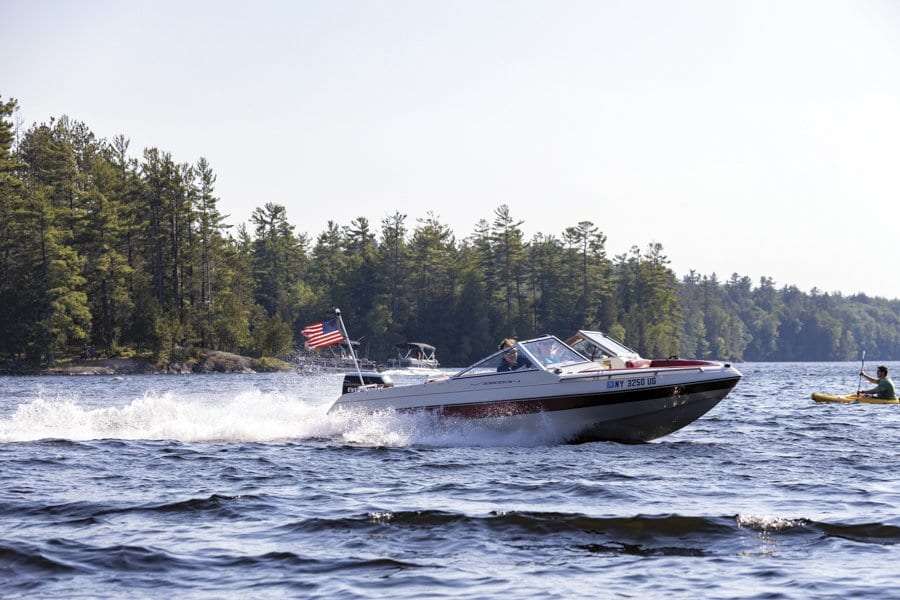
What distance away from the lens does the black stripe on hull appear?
17.6m

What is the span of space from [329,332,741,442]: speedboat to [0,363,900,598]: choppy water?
0.40 m

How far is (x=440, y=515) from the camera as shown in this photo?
36.9 feet

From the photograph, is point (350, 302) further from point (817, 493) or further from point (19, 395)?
point (817, 493)

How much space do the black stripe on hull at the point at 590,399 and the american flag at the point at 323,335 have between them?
3.24 meters

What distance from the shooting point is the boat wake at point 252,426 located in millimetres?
18766

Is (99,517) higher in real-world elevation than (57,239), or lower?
lower

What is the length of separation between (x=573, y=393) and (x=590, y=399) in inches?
12.8

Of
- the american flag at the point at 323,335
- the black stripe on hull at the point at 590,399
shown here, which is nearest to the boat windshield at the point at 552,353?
the black stripe on hull at the point at 590,399

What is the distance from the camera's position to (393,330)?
125125 mm

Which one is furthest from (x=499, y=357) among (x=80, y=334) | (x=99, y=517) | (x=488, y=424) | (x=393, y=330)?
(x=393, y=330)

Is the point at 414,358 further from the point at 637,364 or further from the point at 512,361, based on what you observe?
the point at 512,361

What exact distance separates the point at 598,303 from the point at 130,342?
222 feet

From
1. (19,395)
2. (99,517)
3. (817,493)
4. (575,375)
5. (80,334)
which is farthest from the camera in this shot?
(80,334)

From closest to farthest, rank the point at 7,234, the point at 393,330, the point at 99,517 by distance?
the point at 99,517 → the point at 7,234 → the point at 393,330
